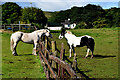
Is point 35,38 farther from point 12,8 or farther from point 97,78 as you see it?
point 12,8

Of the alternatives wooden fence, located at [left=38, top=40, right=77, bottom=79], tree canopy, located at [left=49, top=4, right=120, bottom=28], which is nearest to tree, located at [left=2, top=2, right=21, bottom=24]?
tree canopy, located at [left=49, top=4, right=120, bottom=28]

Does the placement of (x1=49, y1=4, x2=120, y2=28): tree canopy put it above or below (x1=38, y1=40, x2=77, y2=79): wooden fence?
above

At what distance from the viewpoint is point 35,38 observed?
1479 cm

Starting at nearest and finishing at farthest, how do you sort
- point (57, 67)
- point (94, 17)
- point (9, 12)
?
1. point (57, 67)
2. point (9, 12)
3. point (94, 17)

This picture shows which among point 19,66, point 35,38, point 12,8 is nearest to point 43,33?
point 35,38

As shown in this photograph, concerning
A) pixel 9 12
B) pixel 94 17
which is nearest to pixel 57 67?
pixel 9 12

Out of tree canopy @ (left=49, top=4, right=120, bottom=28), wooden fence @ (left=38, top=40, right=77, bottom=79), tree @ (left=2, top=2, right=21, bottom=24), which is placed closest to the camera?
wooden fence @ (left=38, top=40, right=77, bottom=79)

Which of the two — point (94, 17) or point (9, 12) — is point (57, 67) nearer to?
point (9, 12)

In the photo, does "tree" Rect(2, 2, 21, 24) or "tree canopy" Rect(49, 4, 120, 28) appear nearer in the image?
"tree canopy" Rect(49, 4, 120, 28)

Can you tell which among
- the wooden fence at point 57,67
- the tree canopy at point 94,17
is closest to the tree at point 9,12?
the tree canopy at point 94,17

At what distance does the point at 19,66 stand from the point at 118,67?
16.4 feet

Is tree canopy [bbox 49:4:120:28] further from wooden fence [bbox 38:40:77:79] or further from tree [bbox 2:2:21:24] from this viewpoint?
wooden fence [bbox 38:40:77:79]

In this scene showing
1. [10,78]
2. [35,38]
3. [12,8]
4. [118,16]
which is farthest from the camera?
[12,8]

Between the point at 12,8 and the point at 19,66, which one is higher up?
the point at 12,8
